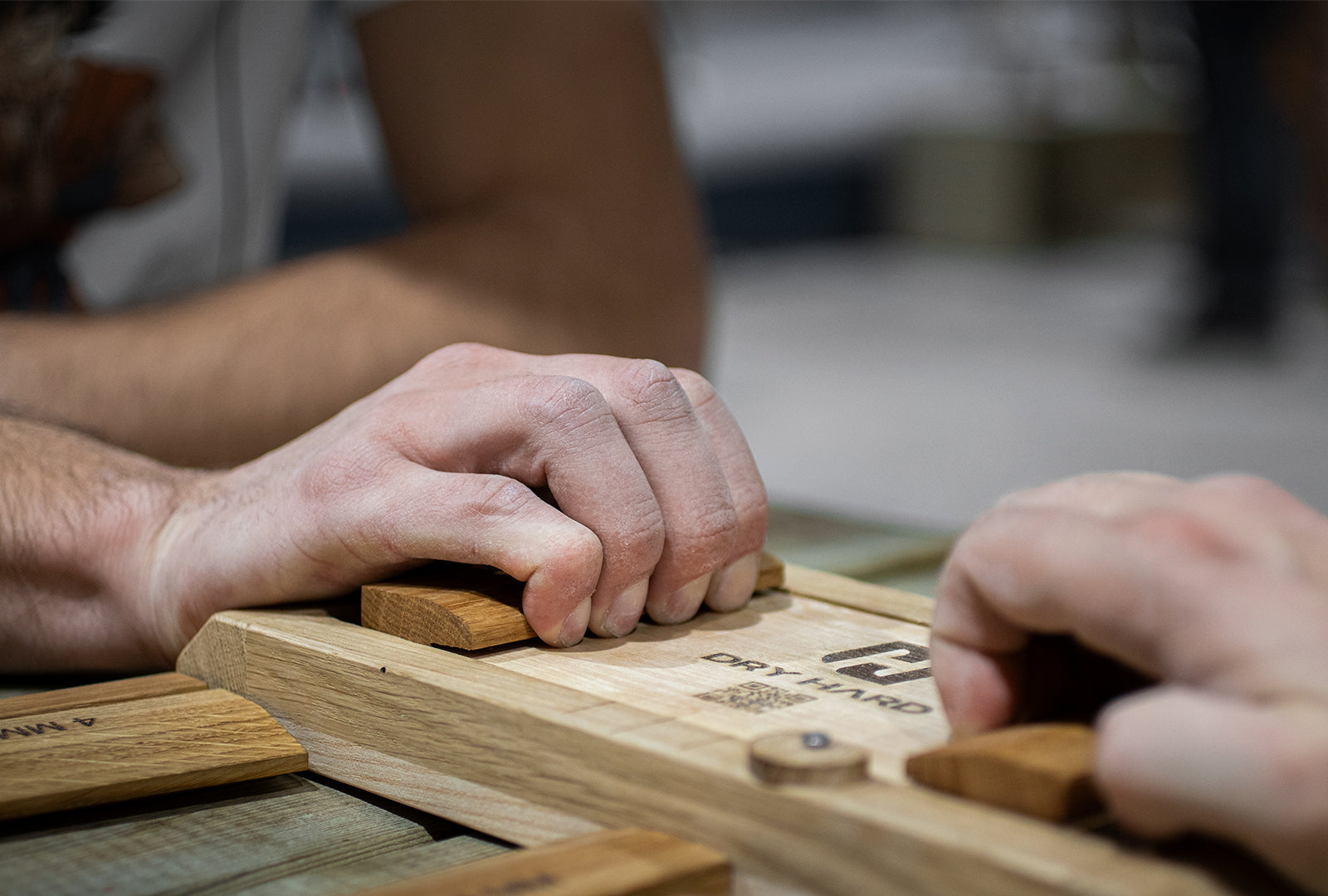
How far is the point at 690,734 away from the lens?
0.54 m

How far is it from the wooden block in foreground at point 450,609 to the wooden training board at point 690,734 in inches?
0.5

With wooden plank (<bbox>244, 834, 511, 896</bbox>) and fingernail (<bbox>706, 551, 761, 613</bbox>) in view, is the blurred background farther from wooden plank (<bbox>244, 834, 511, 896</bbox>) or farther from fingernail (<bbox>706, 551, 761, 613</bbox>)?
wooden plank (<bbox>244, 834, 511, 896</bbox>)

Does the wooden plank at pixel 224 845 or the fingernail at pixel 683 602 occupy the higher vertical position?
the fingernail at pixel 683 602

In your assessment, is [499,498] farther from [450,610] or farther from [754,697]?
[754,697]

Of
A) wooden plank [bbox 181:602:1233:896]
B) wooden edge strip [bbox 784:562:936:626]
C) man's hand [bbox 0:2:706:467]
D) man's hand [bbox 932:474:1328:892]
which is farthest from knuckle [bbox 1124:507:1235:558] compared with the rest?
man's hand [bbox 0:2:706:467]

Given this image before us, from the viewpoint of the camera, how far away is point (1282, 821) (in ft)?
1.32

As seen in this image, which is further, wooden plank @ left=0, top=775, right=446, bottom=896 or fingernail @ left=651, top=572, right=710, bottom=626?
fingernail @ left=651, top=572, right=710, bottom=626

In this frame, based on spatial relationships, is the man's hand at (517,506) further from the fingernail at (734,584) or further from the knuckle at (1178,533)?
the knuckle at (1178,533)

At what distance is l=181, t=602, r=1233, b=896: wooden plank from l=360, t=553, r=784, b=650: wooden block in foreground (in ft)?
0.04

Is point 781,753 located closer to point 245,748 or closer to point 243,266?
point 245,748

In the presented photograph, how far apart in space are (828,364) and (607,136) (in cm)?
374

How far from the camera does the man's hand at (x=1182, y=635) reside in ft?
1.34

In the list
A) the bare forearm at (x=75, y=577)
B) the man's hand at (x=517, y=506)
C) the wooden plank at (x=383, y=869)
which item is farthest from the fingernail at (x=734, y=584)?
the bare forearm at (x=75, y=577)

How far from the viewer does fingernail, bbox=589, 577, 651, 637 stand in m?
0.69
